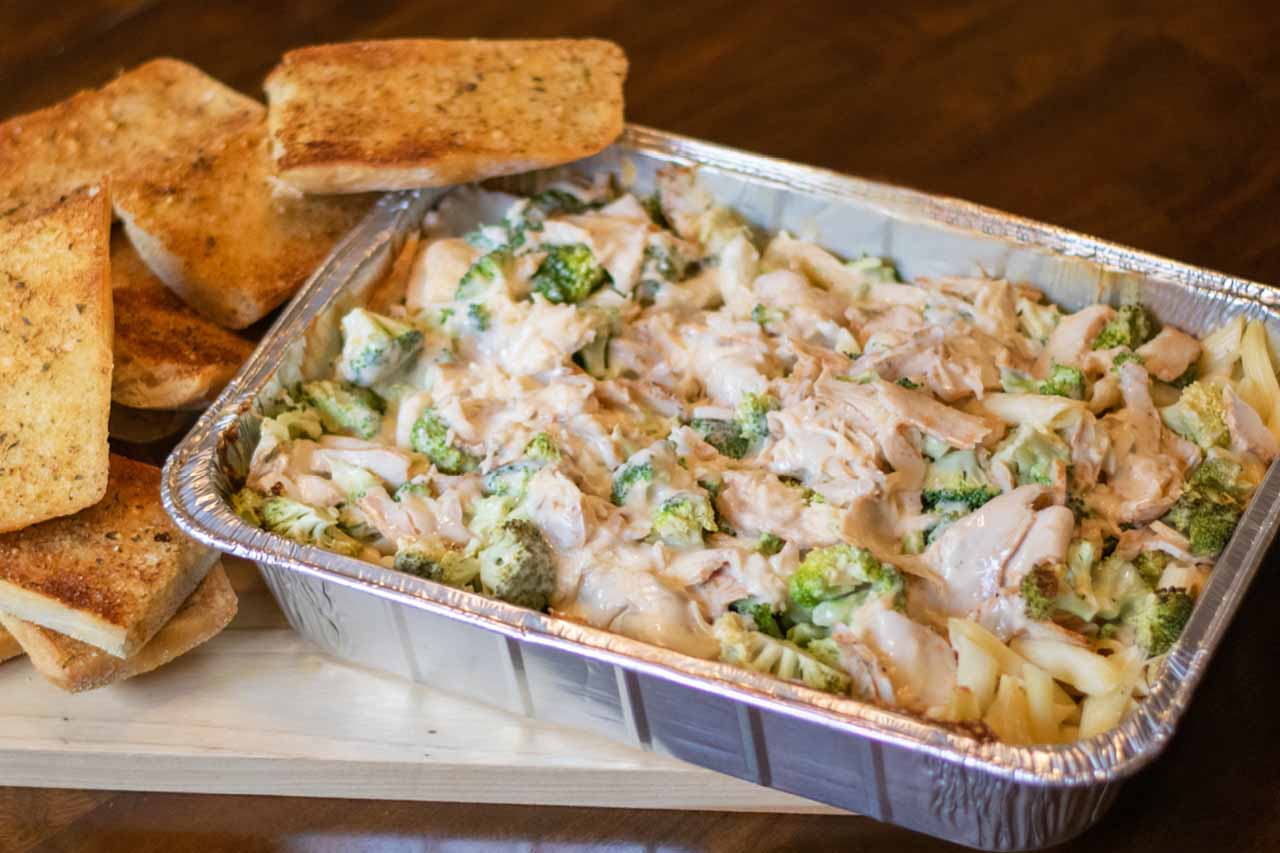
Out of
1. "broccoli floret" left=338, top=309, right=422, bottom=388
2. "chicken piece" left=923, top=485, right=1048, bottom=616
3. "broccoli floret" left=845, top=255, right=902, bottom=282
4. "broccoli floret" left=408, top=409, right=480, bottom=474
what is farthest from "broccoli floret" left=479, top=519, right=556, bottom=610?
"broccoli floret" left=845, top=255, right=902, bottom=282

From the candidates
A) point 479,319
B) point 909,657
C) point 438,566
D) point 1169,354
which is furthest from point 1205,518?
point 479,319

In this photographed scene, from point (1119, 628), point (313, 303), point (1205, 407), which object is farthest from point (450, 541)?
point (1205, 407)

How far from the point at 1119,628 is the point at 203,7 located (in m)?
3.77

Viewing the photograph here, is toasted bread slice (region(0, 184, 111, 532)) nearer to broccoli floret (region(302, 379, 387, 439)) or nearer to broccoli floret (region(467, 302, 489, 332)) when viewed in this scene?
broccoli floret (region(302, 379, 387, 439))

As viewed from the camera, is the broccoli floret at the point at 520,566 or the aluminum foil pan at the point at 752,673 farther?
the broccoli floret at the point at 520,566

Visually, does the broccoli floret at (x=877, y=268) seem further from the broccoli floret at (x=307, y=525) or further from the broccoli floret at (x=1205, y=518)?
the broccoli floret at (x=307, y=525)

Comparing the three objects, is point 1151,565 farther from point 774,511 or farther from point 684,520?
point 684,520

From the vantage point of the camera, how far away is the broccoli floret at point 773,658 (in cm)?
232

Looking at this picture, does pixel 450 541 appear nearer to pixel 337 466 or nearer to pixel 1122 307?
pixel 337 466

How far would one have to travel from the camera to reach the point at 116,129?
142 inches

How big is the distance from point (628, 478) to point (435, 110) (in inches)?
47.8

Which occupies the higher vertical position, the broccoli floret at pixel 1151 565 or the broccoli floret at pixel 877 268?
the broccoli floret at pixel 877 268

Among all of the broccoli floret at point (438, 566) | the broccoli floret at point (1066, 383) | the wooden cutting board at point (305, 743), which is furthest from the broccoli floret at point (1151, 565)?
the broccoli floret at point (438, 566)

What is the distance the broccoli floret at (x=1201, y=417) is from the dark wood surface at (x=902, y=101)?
437 millimetres
